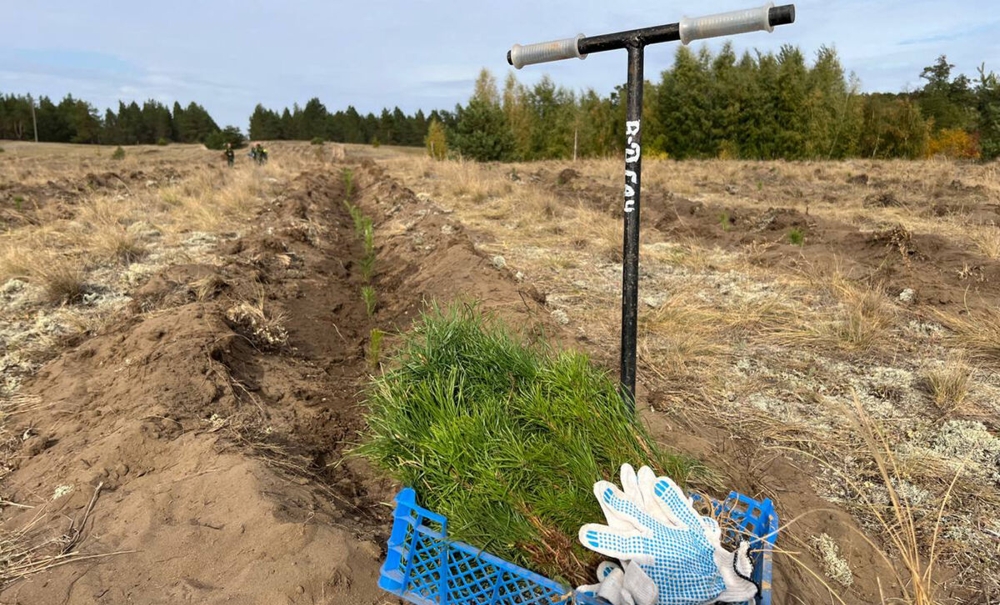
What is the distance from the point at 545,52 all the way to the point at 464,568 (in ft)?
6.79

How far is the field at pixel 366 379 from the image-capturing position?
2.27 meters

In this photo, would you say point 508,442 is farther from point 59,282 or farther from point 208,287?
point 59,282

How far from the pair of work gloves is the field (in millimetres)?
198

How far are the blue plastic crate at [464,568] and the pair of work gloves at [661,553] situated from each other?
0.10 m

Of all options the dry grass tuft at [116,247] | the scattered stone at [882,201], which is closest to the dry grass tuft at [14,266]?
the dry grass tuft at [116,247]

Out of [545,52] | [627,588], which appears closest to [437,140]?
[545,52]

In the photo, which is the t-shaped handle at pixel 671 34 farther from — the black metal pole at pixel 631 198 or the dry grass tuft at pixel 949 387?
the dry grass tuft at pixel 949 387

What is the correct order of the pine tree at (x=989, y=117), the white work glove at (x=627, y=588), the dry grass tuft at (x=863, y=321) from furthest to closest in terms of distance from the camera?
the pine tree at (x=989, y=117), the dry grass tuft at (x=863, y=321), the white work glove at (x=627, y=588)

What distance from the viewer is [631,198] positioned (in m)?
2.32

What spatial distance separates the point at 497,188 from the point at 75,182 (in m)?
11.4

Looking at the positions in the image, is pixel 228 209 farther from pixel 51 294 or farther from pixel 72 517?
pixel 72 517

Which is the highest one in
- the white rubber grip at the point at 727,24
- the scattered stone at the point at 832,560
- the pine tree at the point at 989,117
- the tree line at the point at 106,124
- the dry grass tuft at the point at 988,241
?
the tree line at the point at 106,124

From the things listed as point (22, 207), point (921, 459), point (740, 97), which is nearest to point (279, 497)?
point (921, 459)

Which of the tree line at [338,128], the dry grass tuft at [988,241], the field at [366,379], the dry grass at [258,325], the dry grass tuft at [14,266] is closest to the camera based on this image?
the field at [366,379]
